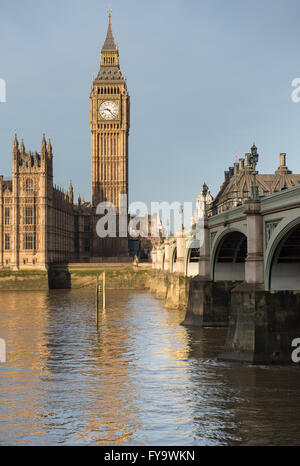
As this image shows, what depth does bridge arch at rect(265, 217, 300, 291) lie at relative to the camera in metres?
31.2

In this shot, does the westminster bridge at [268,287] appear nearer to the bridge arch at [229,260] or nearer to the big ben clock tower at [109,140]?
the bridge arch at [229,260]

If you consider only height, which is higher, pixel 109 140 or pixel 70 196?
pixel 109 140

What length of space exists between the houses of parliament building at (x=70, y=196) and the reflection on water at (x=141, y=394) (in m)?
81.2

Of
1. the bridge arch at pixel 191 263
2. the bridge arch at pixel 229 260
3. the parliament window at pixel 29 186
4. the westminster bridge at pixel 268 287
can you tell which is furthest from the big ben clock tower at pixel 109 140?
the westminster bridge at pixel 268 287

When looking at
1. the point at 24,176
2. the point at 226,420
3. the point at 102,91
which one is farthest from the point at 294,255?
the point at 102,91

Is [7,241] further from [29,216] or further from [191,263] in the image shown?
[191,263]

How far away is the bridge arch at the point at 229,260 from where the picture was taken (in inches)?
1895

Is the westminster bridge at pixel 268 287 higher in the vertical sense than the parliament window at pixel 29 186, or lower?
lower

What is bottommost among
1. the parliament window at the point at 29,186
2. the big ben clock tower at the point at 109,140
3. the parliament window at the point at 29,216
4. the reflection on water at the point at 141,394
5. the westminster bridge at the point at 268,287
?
the reflection on water at the point at 141,394

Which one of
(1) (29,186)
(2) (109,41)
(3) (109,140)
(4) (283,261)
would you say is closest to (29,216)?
(1) (29,186)

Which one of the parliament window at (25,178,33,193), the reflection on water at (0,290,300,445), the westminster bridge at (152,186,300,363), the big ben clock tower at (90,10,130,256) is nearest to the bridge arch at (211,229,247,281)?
the reflection on water at (0,290,300,445)

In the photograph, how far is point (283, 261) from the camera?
110 feet

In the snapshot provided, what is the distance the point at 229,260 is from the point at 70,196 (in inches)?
4533
